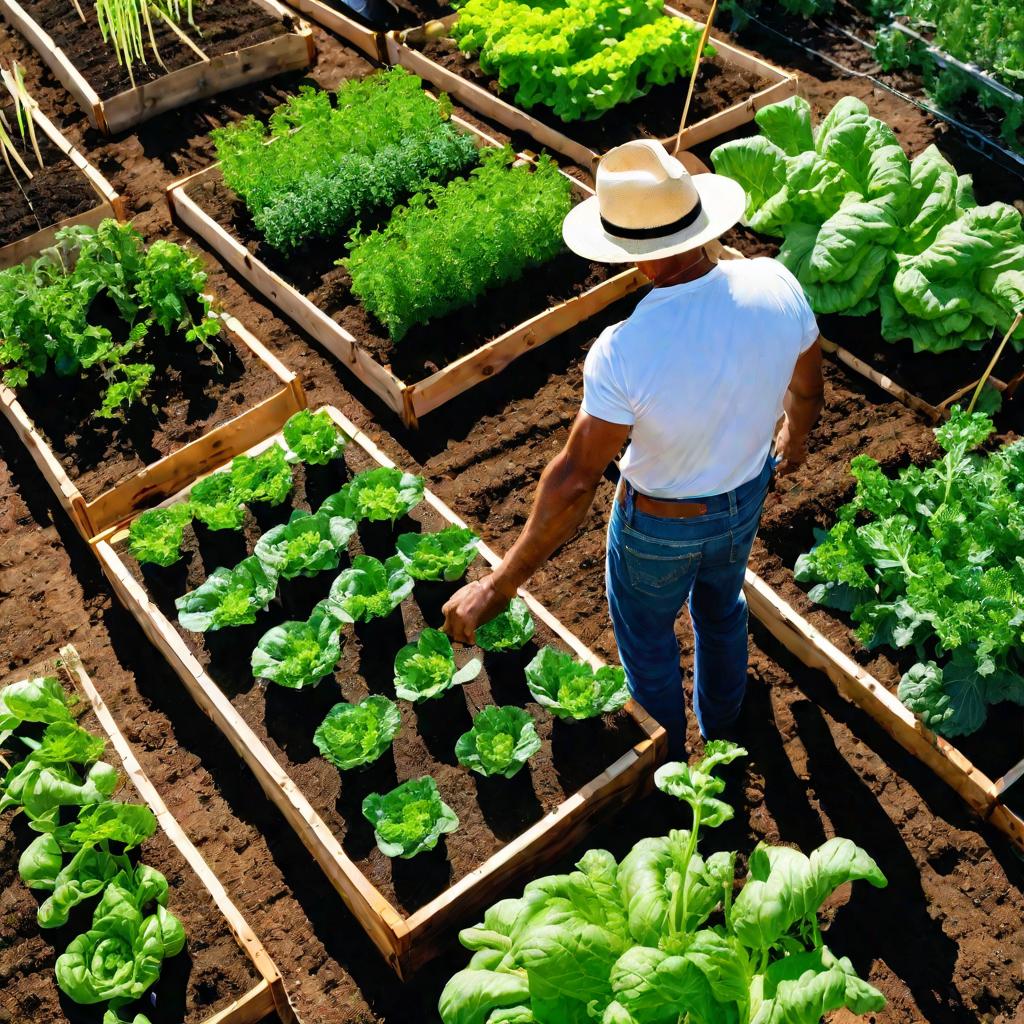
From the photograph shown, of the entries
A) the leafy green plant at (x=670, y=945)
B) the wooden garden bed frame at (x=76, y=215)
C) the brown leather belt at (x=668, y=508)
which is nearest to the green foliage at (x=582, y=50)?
the wooden garden bed frame at (x=76, y=215)

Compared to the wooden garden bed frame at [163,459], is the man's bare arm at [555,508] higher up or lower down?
higher up

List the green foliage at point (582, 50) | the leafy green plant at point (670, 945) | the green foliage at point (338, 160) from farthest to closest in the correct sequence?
the green foliage at point (582, 50), the green foliage at point (338, 160), the leafy green plant at point (670, 945)

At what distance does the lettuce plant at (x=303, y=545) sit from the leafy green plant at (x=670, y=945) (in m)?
1.61

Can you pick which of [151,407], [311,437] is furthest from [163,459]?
[311,437]

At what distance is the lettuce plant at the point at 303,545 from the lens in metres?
4.46

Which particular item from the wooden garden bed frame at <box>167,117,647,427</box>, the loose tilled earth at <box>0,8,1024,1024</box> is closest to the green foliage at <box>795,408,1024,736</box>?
the loose tilled earth at <box>0,8,1024,1024</box>

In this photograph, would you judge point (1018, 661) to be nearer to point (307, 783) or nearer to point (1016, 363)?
point (1016, 363)

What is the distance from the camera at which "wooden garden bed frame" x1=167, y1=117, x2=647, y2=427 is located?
5.64 meters

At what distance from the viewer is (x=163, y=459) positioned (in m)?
5.20

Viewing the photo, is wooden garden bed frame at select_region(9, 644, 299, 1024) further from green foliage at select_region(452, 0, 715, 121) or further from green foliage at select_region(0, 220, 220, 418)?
green foliage at select_region(452, 0, 715, 121)

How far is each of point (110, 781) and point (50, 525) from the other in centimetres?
193

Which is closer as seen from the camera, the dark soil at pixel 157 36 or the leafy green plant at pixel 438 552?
the leafy green plant at pixel 438 552

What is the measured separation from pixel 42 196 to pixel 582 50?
3.33m

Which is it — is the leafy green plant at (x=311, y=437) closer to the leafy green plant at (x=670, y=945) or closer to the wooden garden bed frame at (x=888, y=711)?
the wooden garden bed frame at (x=888, y=711)
